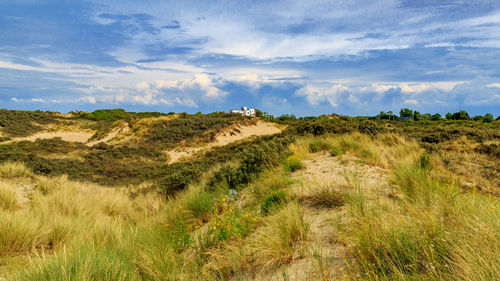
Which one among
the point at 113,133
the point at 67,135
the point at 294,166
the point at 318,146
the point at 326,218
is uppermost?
the point at 113,133

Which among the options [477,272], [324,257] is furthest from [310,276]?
[477,272]

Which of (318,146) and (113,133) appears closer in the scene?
(318,146)

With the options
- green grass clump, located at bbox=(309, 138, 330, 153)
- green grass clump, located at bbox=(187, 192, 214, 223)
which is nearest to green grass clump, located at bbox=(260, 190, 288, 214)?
green grass clump, located at bbox=(187, 192, 214, 223)

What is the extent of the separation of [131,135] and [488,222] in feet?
113

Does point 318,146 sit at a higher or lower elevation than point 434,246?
higher

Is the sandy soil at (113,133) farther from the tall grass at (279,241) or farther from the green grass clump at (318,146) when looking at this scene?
the tall grass at (279,241)

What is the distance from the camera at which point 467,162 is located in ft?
28.2

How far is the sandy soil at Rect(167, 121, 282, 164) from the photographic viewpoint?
80.9 ft

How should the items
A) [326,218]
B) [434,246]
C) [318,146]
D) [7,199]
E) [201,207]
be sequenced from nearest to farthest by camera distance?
[434,246], [326,218], [201,207], [7,199], [318,146]

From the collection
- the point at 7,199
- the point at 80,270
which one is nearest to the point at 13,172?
the point at 7,199

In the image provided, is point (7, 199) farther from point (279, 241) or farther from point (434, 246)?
point (434, 246)

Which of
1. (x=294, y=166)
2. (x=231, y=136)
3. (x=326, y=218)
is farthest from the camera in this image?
(x=231, y=136)

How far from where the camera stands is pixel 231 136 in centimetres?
3019

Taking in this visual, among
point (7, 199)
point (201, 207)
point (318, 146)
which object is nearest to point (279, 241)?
point (201, 207)
